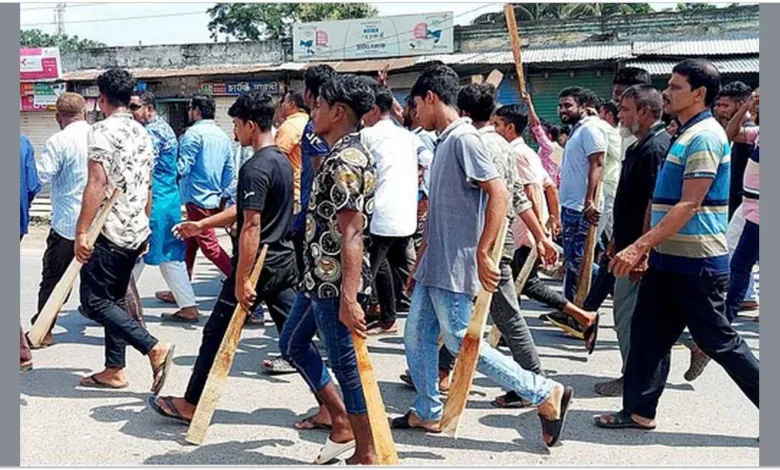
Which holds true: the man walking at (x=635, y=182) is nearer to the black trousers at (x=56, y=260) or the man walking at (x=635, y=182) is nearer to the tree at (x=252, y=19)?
the black trousers at (x=56, y=260)

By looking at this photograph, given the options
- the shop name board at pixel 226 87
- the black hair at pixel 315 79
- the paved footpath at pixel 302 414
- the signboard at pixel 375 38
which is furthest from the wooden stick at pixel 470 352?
the shop name board at pixel 226 87

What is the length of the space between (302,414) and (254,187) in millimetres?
1333

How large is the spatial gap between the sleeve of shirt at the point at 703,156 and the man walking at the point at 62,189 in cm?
393

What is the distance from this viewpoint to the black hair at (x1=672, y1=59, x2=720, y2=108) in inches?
143

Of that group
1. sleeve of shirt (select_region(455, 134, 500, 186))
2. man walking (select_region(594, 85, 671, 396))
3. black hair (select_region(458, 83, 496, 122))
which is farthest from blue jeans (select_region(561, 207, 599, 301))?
sleeve of shirt (select_region(455, 134, 500, 186))

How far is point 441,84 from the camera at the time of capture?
12.3 ft

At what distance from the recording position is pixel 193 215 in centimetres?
661

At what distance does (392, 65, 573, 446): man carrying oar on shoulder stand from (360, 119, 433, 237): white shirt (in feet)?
4.56

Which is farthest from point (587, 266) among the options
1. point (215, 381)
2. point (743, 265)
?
point (215, 381)

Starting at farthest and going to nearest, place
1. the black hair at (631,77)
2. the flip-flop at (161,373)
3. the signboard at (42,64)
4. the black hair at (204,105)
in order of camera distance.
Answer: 1. the signboard at (42,64)
2. the black hair at (204,105)
3. the black hair at (631,77)
4. the flip-flop at (161,373)

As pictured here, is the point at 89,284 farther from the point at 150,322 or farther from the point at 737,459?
the point at 737,459

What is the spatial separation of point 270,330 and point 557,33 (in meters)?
14.2

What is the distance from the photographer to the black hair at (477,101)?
397 cm

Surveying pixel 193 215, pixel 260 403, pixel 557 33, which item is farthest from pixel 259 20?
pixel 260 403
